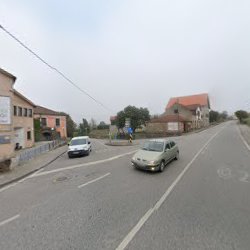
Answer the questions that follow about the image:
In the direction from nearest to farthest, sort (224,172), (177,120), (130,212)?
(130,212) < (224,172) < (177,120)

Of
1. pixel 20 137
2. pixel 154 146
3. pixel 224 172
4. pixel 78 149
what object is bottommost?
pixel 224 172

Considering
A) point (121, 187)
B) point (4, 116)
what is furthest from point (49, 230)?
point (4, 116)

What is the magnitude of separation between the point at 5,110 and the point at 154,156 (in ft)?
36.9

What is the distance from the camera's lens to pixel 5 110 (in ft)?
46.9

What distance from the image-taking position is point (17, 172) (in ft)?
38.9

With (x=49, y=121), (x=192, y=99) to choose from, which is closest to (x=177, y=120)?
(x=49, y=121)

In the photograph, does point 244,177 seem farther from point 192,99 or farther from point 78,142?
point 192,99

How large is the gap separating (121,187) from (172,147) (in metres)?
5.76

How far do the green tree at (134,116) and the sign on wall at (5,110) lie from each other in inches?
1467

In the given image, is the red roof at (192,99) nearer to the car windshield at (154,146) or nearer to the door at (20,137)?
the door at (20,137)

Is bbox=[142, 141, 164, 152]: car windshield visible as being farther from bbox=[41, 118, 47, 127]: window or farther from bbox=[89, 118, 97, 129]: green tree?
bbox=[89, 118, 97, 129]: green tree

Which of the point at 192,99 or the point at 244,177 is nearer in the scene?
the point at 244,177

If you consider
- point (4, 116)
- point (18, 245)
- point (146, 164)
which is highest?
point (4, 116)

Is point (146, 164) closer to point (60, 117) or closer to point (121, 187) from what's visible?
point (121, 187)
